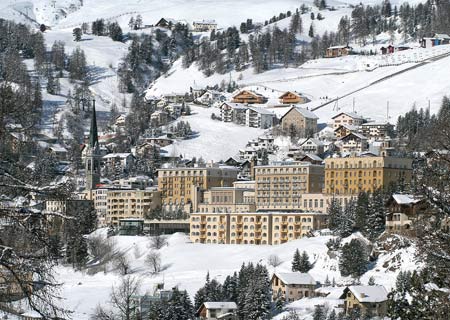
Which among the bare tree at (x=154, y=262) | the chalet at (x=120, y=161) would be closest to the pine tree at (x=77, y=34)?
the chalet at (x=120, y=161)

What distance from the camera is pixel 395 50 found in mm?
151500

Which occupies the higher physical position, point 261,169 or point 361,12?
point 361,12

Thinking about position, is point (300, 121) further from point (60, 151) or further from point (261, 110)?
point (60, 151)

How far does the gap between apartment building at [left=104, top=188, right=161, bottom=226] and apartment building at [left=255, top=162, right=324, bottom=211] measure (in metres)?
10.4

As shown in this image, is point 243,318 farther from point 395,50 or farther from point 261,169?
point 395,50

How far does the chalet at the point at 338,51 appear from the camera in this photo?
155 metres

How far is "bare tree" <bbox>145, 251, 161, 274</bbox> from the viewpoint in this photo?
7681cm

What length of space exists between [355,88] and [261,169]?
44.1 metres

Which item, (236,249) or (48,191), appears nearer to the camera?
(48,191)

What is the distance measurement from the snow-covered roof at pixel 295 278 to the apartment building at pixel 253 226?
49.4 ft

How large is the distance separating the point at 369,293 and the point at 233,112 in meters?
74.5

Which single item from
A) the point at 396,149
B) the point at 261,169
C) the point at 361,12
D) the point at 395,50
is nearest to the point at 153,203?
the point at 261,169

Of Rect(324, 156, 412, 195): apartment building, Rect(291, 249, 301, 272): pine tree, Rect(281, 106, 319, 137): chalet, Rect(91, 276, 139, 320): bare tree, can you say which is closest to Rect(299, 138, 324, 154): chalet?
Rect(281, 106, 319, 137): chalet

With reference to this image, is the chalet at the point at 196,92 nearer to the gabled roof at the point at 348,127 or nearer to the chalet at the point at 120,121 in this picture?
the chalet at the point at 120,121
